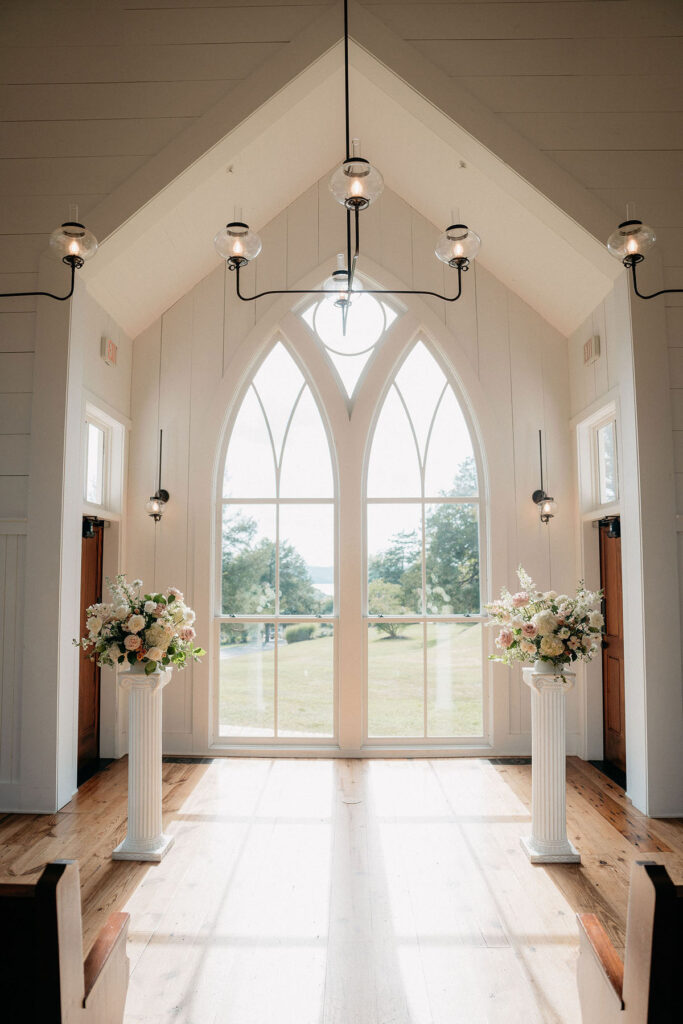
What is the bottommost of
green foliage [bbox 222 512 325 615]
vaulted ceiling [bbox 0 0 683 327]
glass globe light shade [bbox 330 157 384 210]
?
green foliage [bbox 222 512 325 615]

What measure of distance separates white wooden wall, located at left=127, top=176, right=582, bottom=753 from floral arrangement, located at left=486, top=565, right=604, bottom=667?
1739mm

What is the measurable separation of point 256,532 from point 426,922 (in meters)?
3.18

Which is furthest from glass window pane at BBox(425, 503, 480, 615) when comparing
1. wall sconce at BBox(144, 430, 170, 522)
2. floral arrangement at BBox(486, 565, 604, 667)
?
wall sconce at BBox(144, 430, 170, 522)

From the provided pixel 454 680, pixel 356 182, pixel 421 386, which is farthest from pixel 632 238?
pixel 454 680

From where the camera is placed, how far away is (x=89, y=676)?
16.0 ft

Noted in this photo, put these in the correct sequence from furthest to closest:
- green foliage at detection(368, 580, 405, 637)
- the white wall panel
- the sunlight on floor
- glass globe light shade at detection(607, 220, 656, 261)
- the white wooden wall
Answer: green foliage at detection(368, 580, 405, 637) → the white wooden wall → the white wall panel → glass globe light shade at detection(607, 220, 656, 261) → the sunlight on floor

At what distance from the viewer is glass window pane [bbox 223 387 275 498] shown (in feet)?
17.4

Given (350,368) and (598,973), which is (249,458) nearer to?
(350,368)

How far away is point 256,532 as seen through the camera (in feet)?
17.3

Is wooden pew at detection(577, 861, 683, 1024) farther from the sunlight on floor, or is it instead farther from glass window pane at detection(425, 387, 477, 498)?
glass window pane at detection(425, 387, 477, 498)

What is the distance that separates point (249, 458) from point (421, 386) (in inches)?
59.7

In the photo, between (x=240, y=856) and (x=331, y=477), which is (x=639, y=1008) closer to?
(x=240, y=856)

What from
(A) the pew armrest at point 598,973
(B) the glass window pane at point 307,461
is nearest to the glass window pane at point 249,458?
(B) the glass window pane at point 307,461

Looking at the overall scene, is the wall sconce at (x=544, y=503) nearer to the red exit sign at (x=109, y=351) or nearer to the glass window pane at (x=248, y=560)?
the glass window pane at (x=248, y=560)
